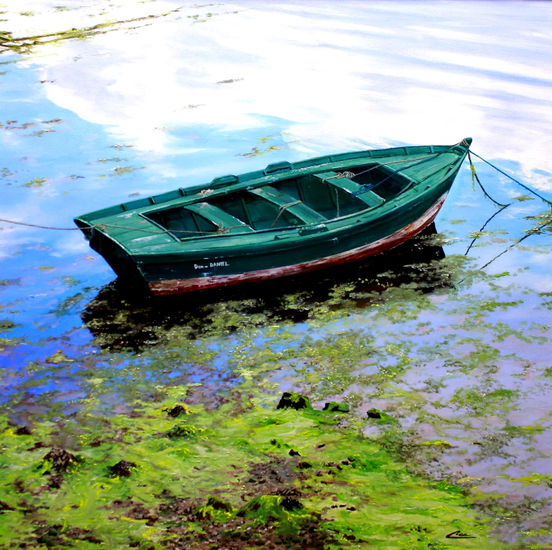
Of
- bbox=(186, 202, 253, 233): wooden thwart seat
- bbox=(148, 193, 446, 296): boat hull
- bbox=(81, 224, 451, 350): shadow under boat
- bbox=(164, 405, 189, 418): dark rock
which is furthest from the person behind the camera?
bbox=(186, 202, 253, 233): wooden thwart seat

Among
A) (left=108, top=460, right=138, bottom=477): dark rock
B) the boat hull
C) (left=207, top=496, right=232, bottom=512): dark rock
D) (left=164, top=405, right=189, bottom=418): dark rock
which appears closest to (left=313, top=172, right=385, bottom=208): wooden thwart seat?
the boat hull

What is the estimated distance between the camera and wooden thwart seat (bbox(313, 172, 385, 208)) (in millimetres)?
13523

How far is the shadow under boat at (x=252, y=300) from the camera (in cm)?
1107

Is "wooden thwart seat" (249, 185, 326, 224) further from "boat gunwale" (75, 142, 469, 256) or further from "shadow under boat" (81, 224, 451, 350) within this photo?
"shadow under boat" (81, 224, 451, 350)

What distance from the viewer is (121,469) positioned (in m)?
7.27

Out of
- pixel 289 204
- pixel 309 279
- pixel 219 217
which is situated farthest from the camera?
pixel 289 204

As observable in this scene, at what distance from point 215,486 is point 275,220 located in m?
6.37

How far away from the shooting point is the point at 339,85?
26.8 meters

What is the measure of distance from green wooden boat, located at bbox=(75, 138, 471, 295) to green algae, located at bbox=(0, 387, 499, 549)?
3355 mm

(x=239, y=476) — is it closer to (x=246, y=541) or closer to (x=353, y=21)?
(x=246, y=541)

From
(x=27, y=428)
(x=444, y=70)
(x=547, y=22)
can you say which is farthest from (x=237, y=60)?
(x=27, y=428)

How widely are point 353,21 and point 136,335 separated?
107 ft

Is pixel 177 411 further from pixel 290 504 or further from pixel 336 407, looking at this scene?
pixel 290 504
